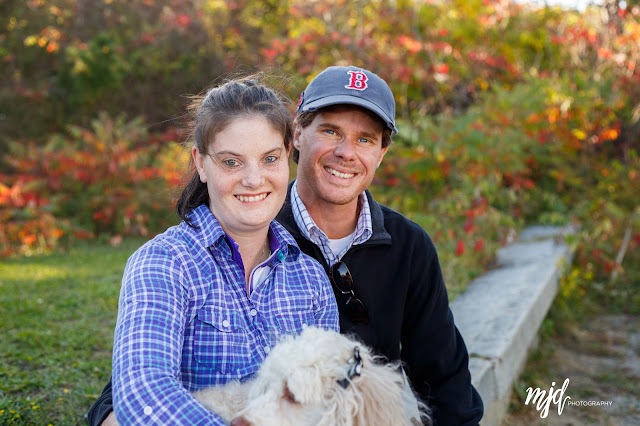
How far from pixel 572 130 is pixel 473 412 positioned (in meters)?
7.80

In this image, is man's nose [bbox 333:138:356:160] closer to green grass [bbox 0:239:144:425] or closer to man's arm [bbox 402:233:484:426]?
man's arm [bbox 402:233:484:426]

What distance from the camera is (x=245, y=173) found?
93.7 inches

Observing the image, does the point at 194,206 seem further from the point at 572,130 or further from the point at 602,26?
the point at 602,26

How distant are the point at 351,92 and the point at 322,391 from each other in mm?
1605

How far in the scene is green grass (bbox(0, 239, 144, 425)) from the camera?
125 inches

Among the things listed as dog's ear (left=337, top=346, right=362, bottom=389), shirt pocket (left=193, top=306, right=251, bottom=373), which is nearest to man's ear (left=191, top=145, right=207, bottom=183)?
shirt pocket (left=193, top=306, right=251, bottom=373)

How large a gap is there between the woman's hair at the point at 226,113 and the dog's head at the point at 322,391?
0.77 m

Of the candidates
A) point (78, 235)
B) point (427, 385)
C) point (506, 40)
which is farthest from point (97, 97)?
point (427, 385)

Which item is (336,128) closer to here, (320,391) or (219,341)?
(219,341)

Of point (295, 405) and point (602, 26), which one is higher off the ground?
point (602, 26)

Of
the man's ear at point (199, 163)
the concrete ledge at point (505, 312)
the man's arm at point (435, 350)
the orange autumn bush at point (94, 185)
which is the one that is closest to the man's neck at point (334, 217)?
the man's arm at point (435, 350)

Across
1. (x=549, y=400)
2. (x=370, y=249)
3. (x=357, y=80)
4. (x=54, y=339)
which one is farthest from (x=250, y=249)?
(x=549, y=400)

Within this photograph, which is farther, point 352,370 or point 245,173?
point 245,173

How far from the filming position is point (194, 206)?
103 inches
